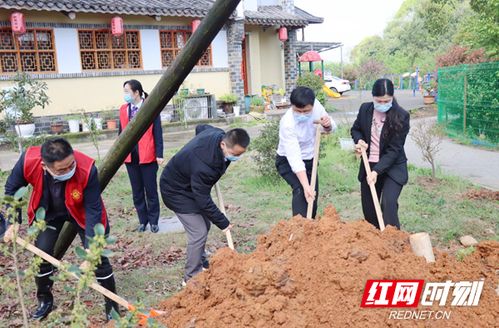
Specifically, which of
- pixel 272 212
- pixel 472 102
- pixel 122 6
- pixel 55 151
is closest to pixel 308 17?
pixel 122 6

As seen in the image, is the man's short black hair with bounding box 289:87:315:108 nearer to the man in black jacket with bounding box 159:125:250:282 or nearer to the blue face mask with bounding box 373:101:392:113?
the blue face mask with bounding box 373:101:392:113

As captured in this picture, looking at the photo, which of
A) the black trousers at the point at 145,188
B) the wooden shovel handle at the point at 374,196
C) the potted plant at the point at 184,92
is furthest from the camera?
the potted plant at the point at 184,92

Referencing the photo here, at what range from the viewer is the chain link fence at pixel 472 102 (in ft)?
33.4

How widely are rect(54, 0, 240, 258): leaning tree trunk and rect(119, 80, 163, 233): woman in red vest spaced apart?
216 centimetres

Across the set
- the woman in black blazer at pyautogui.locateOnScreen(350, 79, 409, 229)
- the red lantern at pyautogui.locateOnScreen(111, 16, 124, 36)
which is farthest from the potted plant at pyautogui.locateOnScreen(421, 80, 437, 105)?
the woman in black blazer at pyautogui.locateOnScreen(350, 79, 409, 229)

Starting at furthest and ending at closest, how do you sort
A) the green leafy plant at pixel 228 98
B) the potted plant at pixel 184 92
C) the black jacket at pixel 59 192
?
the green leafy plant at pixel 228 98 → the potted plant at pixel 184 92 → the black jacket at pixel 59 192

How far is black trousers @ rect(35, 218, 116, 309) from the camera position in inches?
143

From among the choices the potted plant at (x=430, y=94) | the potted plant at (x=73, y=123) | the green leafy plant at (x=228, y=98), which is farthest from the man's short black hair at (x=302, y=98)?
the potted plant at (x=430, y=94)

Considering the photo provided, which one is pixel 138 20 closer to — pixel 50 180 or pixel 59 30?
pixel 59 30

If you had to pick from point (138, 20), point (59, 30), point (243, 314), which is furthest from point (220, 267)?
point (138, 20)

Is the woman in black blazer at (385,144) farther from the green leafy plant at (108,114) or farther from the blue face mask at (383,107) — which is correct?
the green leafy plant at (108,114)

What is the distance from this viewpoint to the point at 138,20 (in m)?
15.1

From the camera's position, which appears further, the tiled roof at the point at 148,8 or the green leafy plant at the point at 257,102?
the green leafy plant at the point at 257,102

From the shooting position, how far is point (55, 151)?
3.20m
